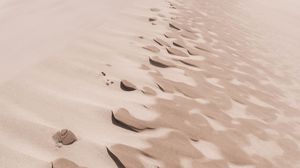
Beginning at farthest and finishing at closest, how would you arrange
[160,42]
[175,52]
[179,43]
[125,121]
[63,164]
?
[179,43] < [160,42] < [175,52] < [125,121] < [63,164]

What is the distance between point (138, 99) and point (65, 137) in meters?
0.61

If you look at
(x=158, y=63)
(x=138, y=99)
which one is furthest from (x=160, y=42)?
(x=138, y=99)

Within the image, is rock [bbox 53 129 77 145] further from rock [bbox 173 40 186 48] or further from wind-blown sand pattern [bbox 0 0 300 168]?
rock [bbox 173 40 186 48]

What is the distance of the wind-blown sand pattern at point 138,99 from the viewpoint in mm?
1690

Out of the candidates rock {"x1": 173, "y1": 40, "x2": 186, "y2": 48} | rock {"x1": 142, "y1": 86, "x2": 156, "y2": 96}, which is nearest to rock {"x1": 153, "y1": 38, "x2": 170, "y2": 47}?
rock {"x1": 173, "y1": 40, "x2": 186, "y2": 48}

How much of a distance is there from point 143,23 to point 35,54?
159 centimetres

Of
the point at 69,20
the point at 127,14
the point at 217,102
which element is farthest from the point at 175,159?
→ the point at 127,14

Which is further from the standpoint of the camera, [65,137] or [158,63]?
[158,63]

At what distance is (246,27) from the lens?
558 centimetres

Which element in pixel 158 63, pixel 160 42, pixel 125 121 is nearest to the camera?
pixel 125 121

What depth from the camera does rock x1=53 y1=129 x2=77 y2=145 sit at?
1656mm

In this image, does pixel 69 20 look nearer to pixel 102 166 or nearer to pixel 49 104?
pixel 49 104

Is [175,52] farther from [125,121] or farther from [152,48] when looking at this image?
[125,121]

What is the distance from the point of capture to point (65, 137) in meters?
1.67
